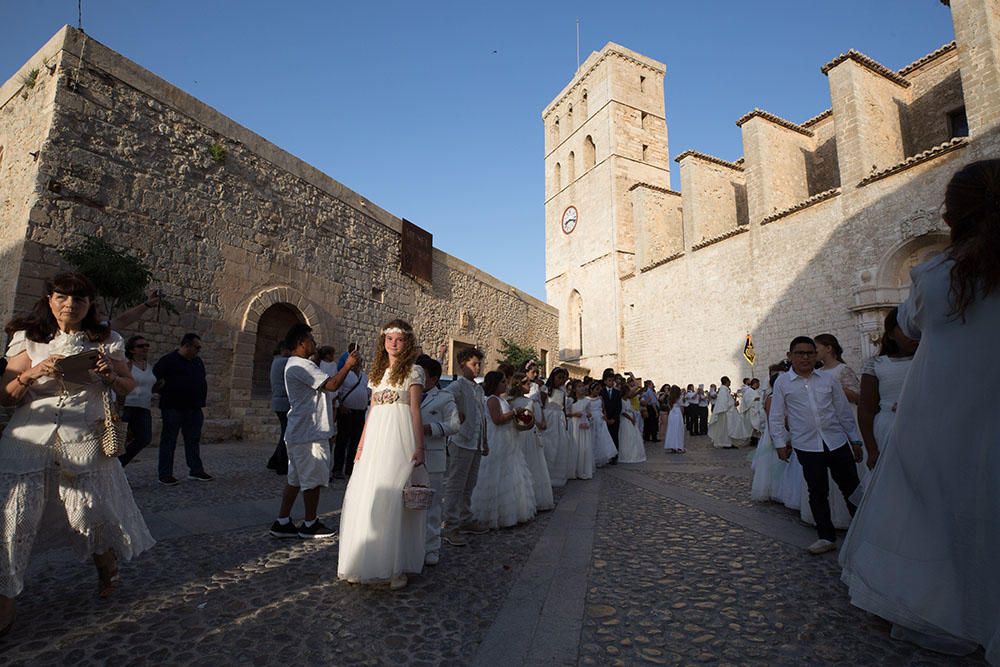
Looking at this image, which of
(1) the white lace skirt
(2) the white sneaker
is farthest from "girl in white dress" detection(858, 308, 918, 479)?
(1) the white lace skirt

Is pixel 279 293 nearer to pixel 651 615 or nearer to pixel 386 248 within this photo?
pixel 386 248

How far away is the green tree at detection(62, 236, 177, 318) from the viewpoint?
729cm

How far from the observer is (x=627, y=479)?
24.6 feet

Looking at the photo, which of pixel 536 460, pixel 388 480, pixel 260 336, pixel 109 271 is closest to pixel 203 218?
pixel 260 336

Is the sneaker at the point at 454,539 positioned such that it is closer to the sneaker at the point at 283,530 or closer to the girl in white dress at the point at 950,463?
the sneaker at the point at 283,530

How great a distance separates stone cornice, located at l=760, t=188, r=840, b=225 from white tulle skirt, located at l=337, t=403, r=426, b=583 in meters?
16.3

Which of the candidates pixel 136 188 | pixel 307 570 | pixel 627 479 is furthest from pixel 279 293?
pixel 307 570

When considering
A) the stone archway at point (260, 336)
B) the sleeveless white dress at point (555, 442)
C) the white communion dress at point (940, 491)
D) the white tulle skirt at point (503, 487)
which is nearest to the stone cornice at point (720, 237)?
the sleeveless white dress at point (555, 442)

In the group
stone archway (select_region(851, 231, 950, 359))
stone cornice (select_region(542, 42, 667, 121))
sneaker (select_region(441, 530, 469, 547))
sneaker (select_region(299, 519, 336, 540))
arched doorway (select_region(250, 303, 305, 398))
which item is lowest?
sneaker (select_region(441, 530, 469, 547))

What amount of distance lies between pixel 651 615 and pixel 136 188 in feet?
33.7

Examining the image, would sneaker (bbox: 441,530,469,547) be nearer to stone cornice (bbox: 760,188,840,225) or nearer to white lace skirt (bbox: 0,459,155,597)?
white lace skirt (bbox: 0,459,155,597)

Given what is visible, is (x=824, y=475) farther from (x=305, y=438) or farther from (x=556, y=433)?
(x=305, y=438)

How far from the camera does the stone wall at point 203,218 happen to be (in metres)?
7.86

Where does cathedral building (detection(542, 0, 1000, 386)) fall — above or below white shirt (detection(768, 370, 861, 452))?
above
